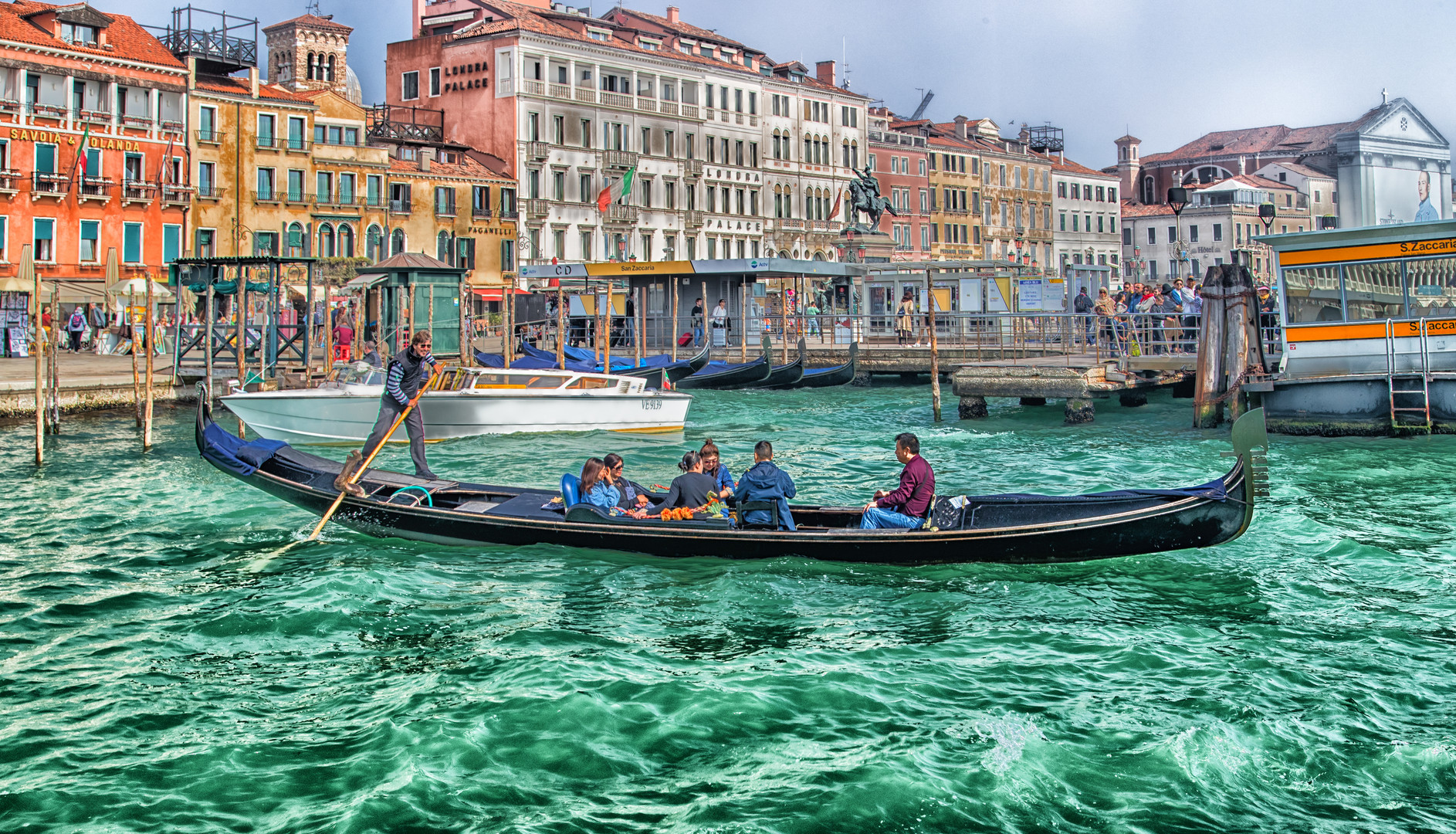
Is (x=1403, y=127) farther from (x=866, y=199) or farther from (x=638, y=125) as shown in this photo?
(x=866, y=199)

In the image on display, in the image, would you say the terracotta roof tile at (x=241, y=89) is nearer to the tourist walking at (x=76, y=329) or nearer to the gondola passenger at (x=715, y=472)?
the tourist walking at (x=76, y=329)

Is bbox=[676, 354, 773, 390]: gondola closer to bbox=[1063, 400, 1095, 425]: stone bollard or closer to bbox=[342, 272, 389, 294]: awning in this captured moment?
bbox=[342, 272, 389, 294]: awning

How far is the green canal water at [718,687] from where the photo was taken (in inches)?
248

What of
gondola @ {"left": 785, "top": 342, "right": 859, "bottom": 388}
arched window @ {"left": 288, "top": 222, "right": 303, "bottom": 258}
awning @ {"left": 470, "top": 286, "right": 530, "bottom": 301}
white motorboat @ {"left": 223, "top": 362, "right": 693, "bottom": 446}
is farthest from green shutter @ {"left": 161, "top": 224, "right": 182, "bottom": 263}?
white motorboat @ {"left": 223, "top": 362, "right": 693, "bottom": 446}

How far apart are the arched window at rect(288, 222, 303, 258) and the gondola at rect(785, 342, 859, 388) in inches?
745

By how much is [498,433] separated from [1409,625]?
43.5 feet

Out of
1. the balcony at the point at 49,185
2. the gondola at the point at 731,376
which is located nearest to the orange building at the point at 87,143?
the balcony at the point at 49,185

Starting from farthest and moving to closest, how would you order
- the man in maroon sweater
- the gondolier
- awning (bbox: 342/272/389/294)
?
awning (bbox: 342/272/389/294) → the gondolier → the man in maroon sweater

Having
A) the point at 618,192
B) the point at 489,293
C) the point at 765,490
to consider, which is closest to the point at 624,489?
the point at 765,490

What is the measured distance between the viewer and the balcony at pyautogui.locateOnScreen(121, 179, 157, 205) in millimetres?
38594

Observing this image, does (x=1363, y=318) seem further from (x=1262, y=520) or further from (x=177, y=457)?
(x=177, y=457)

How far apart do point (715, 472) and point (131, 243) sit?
3276 cm

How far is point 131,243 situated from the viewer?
128 ft

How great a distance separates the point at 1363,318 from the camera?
17.9 meters
